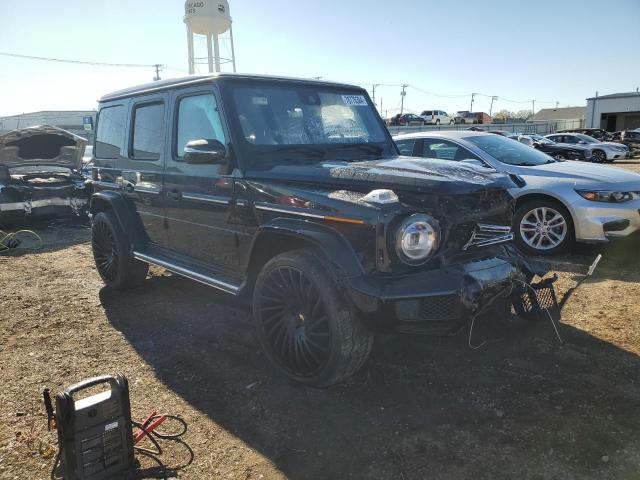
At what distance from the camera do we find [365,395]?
312cm

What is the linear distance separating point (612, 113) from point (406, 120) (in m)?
20.6

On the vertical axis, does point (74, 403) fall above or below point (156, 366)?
above

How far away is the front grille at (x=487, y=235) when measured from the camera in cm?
306

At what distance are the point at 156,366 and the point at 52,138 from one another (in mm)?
8233

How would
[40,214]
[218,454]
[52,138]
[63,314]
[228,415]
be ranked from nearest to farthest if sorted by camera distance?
[218,454], [228,415], [63,314], [40,214], [52,138]

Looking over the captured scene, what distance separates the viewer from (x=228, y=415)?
296cm

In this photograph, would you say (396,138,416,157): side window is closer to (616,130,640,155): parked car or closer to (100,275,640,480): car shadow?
(100,275,640,480): car shadow

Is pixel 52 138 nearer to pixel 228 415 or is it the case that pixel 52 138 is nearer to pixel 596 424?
pixel 228 415

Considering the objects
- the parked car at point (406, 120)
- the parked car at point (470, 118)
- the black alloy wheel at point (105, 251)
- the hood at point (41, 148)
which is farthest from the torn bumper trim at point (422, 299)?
the parked car at point (470, 118)

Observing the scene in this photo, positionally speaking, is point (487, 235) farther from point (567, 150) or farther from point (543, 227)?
point (567, 150)

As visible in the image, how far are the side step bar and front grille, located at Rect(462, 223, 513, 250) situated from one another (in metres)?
1.67

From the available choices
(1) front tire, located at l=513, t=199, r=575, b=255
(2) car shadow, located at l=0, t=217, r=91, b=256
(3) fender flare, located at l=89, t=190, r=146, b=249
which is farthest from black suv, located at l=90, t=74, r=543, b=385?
(2) car shadow, located at l=0, t=217, r=91, b=256

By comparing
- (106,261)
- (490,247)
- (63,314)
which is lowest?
(63,314)

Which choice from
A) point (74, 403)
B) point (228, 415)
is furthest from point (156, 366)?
point (74, 403)
